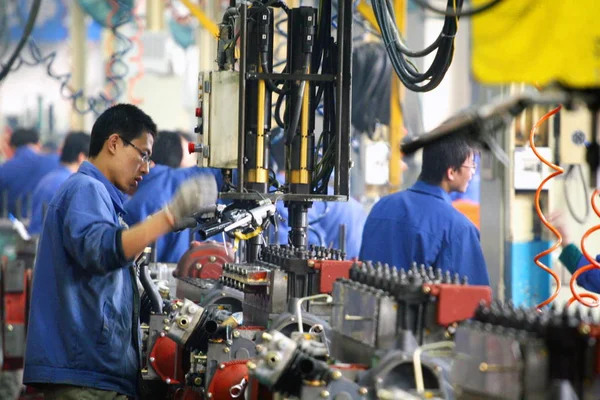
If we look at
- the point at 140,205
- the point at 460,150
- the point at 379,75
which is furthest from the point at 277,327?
the point at 379,75

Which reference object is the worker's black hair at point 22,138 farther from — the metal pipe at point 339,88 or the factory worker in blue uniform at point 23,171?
the metal pipe at point 339,88

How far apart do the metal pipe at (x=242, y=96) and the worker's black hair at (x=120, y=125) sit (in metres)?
0.39

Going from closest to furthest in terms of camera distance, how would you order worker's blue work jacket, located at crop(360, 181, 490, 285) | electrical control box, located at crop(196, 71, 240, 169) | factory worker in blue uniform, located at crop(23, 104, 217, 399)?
factory worker in blue uniform, located at crop(23, 104, 217, 399) → electrical control box, located at crop(196, 71, 240, 169) → worker's blue work jacket, located at crop(360, 181, 490, 285)

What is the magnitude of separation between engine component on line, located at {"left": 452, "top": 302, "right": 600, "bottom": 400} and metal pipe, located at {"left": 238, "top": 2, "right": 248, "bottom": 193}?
1830 mm

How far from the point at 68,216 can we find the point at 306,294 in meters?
0.78

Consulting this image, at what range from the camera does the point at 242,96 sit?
3.77 metres

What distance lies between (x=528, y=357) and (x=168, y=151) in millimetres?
4486

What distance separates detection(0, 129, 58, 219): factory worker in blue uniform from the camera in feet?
31.9

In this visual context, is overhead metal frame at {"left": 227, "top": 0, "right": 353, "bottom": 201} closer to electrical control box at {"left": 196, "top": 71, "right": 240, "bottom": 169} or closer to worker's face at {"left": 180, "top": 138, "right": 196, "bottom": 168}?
electrical control box at {"left": 196, "top": 71, "right": 240, "bottom": 169}

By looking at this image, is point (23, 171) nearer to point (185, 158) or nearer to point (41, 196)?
point (41, 196)

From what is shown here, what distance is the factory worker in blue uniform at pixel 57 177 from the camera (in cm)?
774

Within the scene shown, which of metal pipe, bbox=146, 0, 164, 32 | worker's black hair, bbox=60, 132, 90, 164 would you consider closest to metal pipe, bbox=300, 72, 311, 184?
worker's black hair, bbox=60, 132, 90, 164

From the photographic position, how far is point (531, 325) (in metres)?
1.97

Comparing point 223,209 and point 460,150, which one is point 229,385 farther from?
point 460,150
